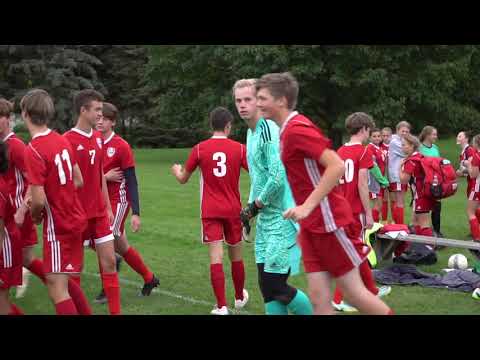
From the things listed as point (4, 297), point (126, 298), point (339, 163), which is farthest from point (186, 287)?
point (339, 163)

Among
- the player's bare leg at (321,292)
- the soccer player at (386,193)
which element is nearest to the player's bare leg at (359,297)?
the player's bare leg at (321,292)

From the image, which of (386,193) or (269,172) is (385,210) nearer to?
(386,193)

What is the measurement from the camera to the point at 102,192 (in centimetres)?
663

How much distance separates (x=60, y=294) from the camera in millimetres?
5691

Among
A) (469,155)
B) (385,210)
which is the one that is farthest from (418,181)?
(385,210)

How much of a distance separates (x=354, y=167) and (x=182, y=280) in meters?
2.82

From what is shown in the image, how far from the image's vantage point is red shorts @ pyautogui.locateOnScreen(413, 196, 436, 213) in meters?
11.3

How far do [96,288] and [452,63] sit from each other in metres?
28.9

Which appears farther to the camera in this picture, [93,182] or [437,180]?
[437,180]

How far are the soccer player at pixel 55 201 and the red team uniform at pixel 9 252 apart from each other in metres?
0.43

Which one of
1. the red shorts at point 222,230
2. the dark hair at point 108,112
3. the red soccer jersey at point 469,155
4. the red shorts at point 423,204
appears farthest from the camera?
the red soccer jersey at point 469,155

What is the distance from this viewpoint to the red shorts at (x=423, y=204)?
1130cm

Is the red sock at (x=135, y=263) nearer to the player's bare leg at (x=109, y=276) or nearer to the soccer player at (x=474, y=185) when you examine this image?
A: the player's bare leg at (x=109, y=276)

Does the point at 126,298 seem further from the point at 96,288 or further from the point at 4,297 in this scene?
the point at 4,297
